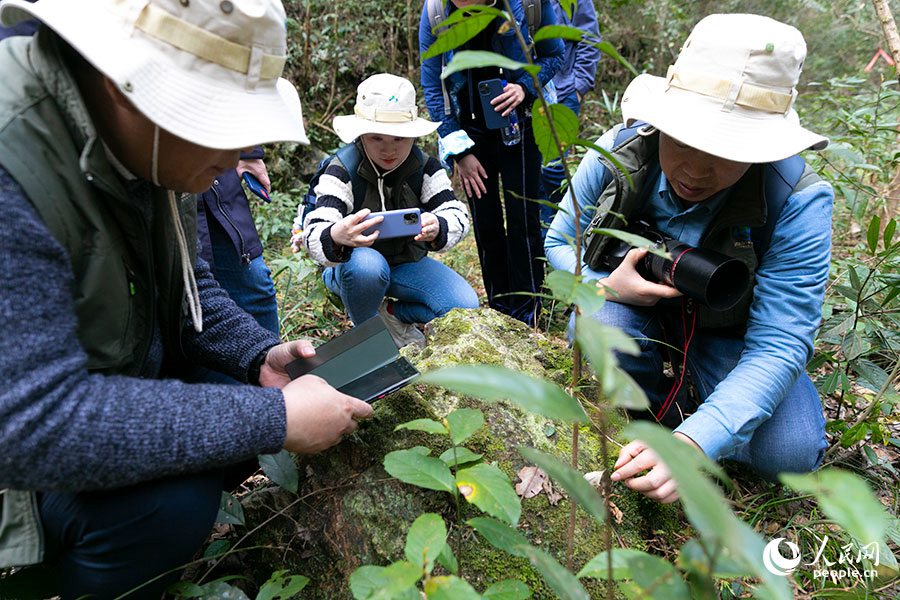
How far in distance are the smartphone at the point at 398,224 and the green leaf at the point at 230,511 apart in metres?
→ 1.59

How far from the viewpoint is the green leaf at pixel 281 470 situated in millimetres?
1544

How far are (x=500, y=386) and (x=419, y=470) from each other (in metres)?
0.58

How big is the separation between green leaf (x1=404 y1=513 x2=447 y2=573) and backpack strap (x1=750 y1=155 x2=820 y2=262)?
4.88ft

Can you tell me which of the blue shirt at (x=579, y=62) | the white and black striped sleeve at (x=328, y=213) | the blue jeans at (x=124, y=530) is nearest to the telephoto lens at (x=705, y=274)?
the blue jeans at (x=124, y=530)

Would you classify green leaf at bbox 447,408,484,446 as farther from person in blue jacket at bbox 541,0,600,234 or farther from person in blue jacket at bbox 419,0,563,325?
person in blue jacket at bbox 541,0,600,234

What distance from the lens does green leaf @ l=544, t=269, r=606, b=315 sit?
836 millimetres

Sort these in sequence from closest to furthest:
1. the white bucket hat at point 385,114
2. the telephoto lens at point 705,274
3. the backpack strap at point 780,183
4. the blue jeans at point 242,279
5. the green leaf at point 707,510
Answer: the green leaf at point 707,510, the telephoto lens at point 705,274, the backpack strap at point 780,183, the blue jeans at point 242,279, the white bucket hat at point 385,114

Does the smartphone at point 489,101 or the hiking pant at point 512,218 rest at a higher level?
the smartphone at point 489,101

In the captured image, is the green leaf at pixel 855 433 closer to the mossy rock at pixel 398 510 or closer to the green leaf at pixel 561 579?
the mossy rock at pixel 398 510

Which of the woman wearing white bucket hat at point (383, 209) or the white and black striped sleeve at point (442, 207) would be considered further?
the white and black striped sleeve at point (442, 207)

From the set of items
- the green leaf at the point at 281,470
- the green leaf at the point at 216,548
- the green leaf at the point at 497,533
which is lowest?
the green leaf at the point at 216,548

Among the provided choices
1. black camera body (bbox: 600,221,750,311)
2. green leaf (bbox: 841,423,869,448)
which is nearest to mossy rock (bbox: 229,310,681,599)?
black camera body (bbox: 600,221,750,311)

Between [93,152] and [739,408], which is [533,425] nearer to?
[739,408]

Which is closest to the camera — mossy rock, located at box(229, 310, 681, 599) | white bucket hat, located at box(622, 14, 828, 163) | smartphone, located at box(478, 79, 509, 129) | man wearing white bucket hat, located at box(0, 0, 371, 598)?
man wearing white bucket hat, located at box(0, 0, 371, 598)
